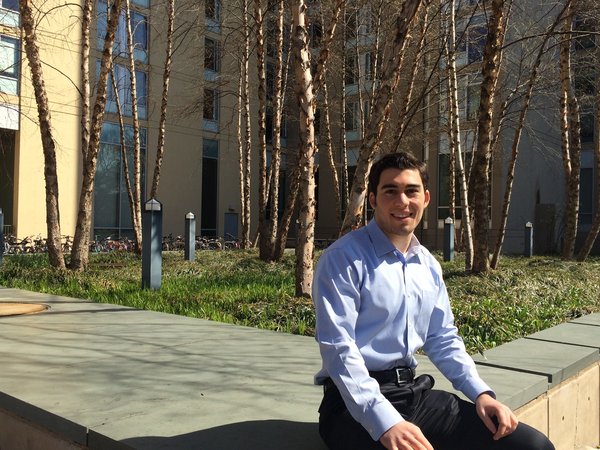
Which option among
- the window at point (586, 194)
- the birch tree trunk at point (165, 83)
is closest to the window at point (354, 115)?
the window at point (586, 194)

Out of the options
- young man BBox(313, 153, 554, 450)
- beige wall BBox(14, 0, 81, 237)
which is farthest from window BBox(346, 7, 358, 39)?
young man BBox(313, 153, 554, 450)

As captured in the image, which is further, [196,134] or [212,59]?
[212,59]

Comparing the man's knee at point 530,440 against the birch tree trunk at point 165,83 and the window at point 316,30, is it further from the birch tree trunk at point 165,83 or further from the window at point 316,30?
the window at point 316,30

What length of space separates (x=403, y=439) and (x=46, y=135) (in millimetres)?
10513

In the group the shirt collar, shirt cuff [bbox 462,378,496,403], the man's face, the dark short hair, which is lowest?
shirt cuff [bbox 462,378,496,403]

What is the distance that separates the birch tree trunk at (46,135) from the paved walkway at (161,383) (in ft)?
17.7

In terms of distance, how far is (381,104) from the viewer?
292 inches

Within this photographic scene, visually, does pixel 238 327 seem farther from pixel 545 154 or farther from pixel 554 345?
pixel 545 154

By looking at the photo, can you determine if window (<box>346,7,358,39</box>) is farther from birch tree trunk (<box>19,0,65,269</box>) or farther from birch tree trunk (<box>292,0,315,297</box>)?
birch tree trunk (<box>292,0,315,297</box>)

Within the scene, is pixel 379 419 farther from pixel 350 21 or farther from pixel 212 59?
pixel 212 59

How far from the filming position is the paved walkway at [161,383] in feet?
8.84

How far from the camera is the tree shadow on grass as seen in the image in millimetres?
2502

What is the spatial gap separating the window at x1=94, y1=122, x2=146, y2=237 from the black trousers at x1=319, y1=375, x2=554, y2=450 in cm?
2350

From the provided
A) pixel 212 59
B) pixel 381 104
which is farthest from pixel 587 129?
pixel 381 104
